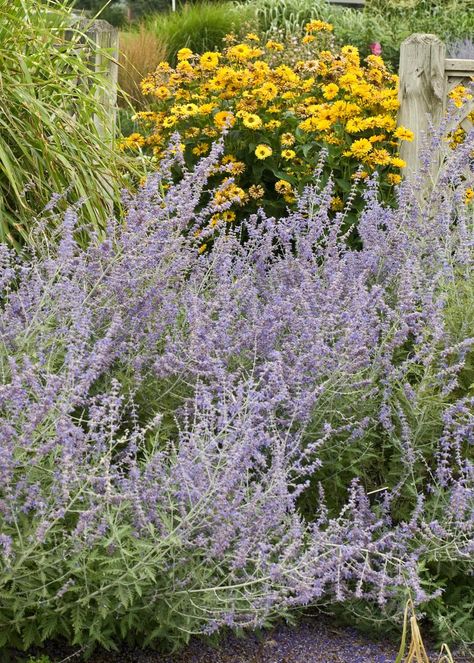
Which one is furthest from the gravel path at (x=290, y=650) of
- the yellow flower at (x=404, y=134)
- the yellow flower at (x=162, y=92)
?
the yellow flower at (x=162, y=92)

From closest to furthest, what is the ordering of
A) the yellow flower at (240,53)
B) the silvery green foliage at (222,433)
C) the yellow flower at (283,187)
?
the silvery green foliage at (222,433) → the yellow flower at (283,187) → the yellow flower at (240,53)

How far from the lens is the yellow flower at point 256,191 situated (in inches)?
240

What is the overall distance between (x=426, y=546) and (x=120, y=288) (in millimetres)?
1253

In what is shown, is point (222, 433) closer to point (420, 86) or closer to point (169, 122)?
point (169, 122)

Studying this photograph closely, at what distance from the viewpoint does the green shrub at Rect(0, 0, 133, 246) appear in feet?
15.3

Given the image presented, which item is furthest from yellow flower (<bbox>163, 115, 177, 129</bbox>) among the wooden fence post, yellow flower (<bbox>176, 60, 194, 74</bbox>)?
the wooden fence post

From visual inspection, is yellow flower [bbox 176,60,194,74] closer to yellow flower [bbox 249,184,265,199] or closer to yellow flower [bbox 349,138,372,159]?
yellow flower [bbox 249,184,265,199]

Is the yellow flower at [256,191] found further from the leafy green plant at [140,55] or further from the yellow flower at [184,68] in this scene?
the leafy green plant at [140,55]

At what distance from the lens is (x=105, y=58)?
6.64 meters

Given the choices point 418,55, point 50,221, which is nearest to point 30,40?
point 50,221

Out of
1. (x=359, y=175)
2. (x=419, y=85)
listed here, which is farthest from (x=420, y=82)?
(x=359, y=175)

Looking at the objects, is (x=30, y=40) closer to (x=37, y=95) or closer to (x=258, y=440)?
(x=37, y=95)

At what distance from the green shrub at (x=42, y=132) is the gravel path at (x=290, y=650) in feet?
6.63

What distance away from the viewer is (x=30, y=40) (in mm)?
5066
